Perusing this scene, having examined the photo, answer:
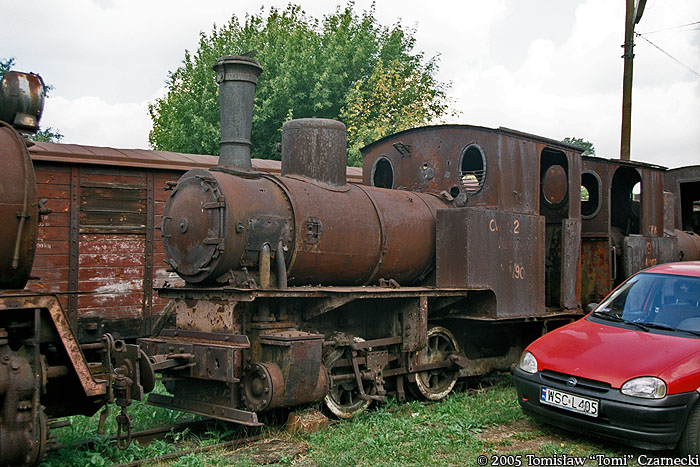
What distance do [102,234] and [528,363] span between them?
6.49 metres

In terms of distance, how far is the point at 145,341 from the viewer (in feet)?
20.9

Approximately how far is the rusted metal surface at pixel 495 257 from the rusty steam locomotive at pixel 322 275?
0.02 meters

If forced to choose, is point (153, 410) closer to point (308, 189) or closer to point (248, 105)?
point (308, 189)

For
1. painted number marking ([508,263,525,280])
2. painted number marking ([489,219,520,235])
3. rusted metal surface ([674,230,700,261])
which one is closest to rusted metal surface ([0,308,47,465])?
painted number marking ([489,219,520,235])

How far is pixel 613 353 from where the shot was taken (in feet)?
18.6

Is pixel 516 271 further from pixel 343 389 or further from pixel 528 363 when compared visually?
pixel 343 389

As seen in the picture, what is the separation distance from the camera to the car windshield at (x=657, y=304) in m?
5.96

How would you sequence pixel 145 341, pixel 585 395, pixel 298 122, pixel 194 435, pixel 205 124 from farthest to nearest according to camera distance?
pixel 205 124 → pixel 298 122 → pixel 145 341 → pixel 194 435 → pixel 585 395

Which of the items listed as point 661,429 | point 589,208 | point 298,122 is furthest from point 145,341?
point 589,208

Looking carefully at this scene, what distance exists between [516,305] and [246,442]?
3.88 metres

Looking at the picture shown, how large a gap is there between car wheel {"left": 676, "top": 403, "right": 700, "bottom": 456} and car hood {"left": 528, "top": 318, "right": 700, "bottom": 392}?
316mm

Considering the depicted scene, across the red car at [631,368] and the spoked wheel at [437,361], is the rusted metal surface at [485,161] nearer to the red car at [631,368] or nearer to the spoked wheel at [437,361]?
the spoked wheel at [437,361]

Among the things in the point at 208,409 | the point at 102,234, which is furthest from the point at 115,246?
the point at 208,409

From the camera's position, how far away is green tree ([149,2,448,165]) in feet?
78.0
